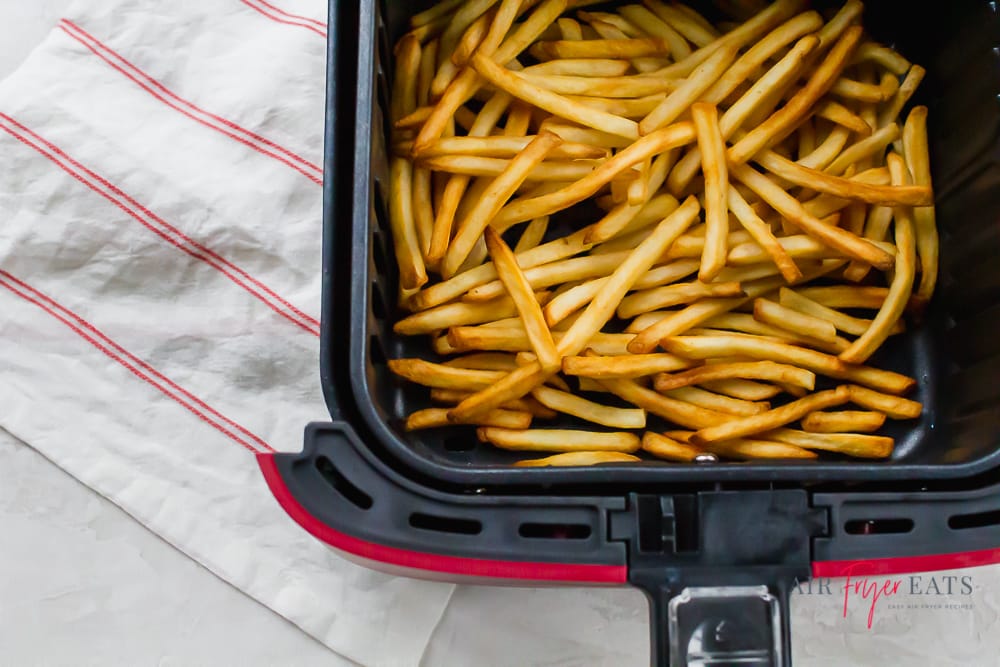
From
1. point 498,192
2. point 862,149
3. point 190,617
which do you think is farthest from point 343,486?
point 862,149

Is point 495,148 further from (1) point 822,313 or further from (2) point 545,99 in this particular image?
(1) point 822,313

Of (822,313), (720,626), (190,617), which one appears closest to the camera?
(720,626)

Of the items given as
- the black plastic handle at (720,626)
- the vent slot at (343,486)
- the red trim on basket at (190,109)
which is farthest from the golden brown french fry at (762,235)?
the red trim on basket at (190,109)

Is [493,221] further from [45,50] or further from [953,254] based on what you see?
[45,50]

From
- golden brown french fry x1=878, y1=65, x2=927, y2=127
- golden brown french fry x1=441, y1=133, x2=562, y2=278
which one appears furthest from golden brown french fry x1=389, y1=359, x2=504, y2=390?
golden brown french fry x1=878, y1=65, x2=927, y2=127

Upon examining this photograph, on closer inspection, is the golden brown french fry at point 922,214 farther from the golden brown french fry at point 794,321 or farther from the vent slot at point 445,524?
the vent slot at point 445,524

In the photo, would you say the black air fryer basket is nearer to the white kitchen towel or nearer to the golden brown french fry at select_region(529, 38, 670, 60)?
the golden brown french fry at select_region(529, 38, 670, 60)
